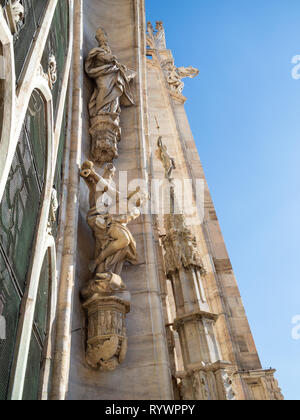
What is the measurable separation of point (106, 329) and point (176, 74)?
1017cm

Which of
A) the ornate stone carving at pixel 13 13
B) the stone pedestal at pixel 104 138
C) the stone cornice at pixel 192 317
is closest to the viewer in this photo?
the ornate stone carving at pixel 13 13

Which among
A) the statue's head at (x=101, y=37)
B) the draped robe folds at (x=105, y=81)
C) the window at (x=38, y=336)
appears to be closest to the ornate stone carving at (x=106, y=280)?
the window at (x=38, y=336)

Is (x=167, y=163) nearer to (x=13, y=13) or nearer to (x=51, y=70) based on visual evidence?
(x=51, y=70)

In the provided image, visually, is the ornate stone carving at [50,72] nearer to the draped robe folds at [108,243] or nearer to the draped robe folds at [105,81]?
the draped robe folds at [108,243]

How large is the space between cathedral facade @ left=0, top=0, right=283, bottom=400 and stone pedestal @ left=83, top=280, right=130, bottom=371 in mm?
12

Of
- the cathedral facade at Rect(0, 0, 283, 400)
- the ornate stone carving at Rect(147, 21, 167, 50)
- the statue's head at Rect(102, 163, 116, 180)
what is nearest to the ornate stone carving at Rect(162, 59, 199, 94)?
the ornate stone carving at Rect(147, 21, 167, 50)

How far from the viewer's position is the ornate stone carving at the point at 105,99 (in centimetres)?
594

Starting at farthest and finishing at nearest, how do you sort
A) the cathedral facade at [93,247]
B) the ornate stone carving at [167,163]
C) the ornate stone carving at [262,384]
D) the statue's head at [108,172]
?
1. the ornate stone carving at [167,163]
2. the ornate stone carving at [262,384]
3. the statue's head at [108,172]
4. the cathedral facade at [93,247]

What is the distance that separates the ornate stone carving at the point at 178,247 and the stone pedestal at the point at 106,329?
1.34 meters

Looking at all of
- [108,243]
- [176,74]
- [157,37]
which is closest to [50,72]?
[108,243]

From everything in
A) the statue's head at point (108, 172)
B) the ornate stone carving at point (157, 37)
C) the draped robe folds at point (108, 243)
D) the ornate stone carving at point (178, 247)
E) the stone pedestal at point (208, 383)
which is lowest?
the stone pedestal at point (208, 383)

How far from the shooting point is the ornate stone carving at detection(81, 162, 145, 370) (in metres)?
4.03
